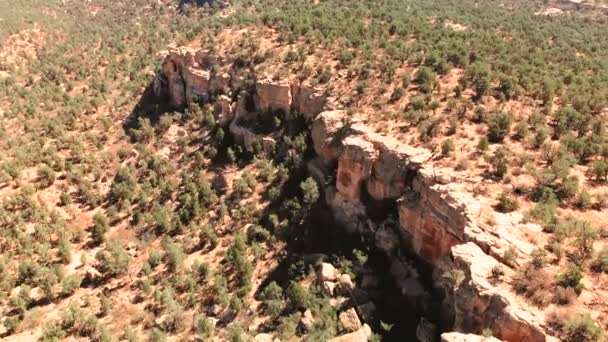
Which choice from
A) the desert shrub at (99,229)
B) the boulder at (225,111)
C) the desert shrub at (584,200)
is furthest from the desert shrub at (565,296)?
the boulder at (225,111)

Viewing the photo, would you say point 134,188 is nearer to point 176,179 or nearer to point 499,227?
point 176,179

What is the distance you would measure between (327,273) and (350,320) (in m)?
3.89

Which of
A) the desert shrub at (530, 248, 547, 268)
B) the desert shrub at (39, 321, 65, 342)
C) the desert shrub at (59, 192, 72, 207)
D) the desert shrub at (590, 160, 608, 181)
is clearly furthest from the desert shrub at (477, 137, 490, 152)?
the desert shrub at (59, 192, 72, 207)

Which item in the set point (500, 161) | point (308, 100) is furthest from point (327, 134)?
point (500, 161)

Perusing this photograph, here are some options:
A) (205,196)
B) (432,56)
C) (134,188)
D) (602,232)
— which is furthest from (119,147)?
(602,232)

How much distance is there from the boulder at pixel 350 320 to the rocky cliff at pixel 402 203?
11.3 feet

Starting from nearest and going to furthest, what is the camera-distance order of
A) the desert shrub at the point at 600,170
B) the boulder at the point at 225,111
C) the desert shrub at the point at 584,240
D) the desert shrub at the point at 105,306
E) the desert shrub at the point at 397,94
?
the desert shrub at the point at 584,240 < the desert shrub at the point at 600,170 < the desert shrub at the point at 105,306 < the desert shrub at the point at 397,94 < the boulder at the point at 225,111

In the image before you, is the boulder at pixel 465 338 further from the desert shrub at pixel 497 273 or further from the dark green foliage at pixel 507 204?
the dark green foliage at pixel 507 204

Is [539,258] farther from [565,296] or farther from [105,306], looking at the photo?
[105,306]

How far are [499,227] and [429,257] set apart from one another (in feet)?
17.0

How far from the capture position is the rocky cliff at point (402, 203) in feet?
71.4

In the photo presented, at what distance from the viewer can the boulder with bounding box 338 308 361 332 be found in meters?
27.7

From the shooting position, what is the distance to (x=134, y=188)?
46938mm

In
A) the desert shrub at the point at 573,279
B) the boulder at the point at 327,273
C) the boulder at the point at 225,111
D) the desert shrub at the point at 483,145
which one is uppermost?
the desert shrub at the point at 483,145
